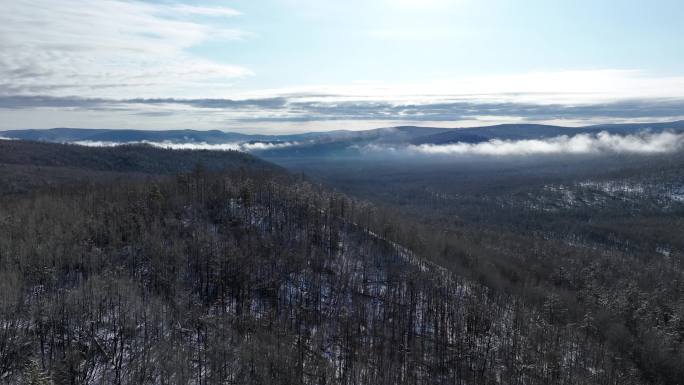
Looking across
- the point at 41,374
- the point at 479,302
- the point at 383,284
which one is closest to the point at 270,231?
the point at 383,284

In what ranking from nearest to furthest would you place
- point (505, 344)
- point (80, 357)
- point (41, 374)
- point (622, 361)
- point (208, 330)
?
point (41, 374) < point (80, 357) < point (208, 330) < point (505, 344) < point (622, 361)

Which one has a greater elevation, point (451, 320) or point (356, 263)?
point (356, 263)

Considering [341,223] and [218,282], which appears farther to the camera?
[341,223]

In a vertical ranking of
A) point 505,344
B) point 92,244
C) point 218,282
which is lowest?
point 505,344

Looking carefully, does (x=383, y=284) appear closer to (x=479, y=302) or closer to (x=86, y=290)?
(x=479, y=302)

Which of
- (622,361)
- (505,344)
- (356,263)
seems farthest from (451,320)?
(622,361)

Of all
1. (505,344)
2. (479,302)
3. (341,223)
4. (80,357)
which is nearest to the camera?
(80,357)
